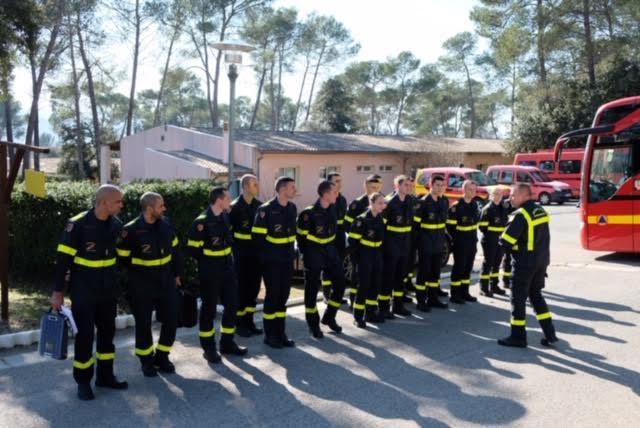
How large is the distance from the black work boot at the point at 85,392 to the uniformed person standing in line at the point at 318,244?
265 centimetres

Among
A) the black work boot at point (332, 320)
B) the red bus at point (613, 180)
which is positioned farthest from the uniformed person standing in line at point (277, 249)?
the red bus at point (613, 180)

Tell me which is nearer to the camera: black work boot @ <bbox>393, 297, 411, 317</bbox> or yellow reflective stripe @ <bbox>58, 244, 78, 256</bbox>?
yellow reflective stripe @ <bbox>58, 244, 78, 256</bbox>

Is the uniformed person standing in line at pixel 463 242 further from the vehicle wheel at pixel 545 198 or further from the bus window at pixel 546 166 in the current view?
the bus window at pixel 546 166

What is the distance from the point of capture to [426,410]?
16.7 ft

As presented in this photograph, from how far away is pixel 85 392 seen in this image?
5273 millimetres

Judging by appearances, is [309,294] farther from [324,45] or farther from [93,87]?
[324,45]

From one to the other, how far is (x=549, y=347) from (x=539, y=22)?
28.6 metres

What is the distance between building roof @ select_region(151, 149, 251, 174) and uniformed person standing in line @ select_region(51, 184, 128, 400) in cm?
2096

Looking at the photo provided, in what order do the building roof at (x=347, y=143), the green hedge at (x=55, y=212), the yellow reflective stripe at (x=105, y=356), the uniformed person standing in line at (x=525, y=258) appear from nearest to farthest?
the yellow reflective stripe at (x=105, y=356)
the uniformed person standing in line at (x=525, y=258)
the green hedge at (x=55, y=212)
the building roof at (x=347, y=143)

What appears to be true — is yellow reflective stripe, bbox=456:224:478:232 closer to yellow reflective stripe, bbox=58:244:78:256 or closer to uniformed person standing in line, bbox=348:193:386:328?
uniformed person standing in line, bbox=348:193:386:328

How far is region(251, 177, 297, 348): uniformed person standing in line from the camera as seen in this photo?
6707 mm

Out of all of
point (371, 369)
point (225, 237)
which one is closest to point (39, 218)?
point (225, 237)

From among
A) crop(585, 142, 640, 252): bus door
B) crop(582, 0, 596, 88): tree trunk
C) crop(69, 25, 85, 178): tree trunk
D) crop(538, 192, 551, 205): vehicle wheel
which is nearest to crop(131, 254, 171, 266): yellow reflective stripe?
crop(585, 142, 640, 252): bus door

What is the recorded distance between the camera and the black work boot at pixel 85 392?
527cm
